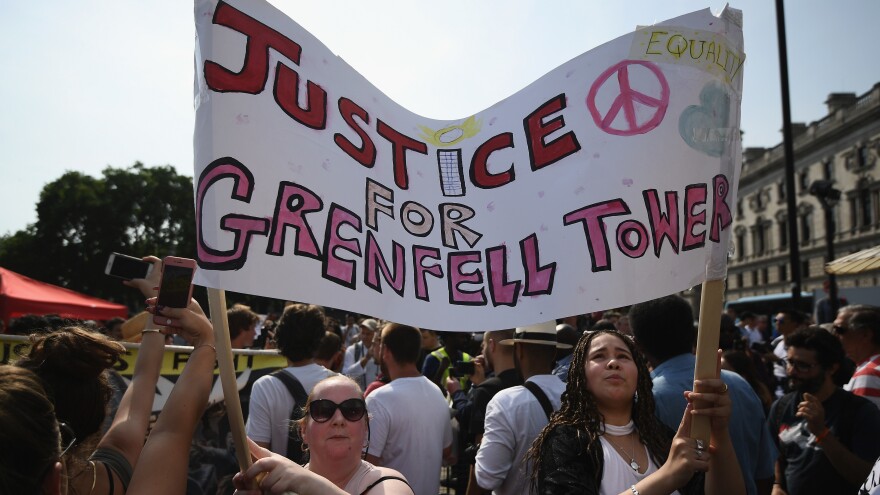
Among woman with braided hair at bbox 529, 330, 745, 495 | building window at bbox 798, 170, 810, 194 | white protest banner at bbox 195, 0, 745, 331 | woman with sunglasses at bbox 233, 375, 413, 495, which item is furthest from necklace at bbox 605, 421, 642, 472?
building window at bbox 798, 170, 810, 194

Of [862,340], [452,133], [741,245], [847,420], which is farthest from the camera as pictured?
[741,245]

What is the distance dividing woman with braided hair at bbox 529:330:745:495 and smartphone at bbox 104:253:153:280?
1.71 metres

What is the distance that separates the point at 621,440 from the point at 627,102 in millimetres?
1406

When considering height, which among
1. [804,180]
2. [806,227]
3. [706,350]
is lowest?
[706,350]

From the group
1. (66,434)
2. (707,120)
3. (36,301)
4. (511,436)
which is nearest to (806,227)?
(36,301)

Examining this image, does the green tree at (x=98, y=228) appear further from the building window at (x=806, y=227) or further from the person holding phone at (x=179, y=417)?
the building window at (x=806, y=227)

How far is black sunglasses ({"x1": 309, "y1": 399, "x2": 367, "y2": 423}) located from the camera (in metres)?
2.50

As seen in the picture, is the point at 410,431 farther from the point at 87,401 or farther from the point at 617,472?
the point at 87,401

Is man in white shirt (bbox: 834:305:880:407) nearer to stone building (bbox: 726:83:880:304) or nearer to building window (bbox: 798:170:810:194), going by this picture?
stone building (bbox: 726:83:880:304)

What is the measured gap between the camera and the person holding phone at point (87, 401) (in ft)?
6.63

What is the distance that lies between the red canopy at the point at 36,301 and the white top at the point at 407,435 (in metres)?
7.17

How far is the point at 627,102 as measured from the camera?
9.10 feet

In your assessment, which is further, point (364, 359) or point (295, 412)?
point (364, 359)

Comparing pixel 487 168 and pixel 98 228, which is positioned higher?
pixel 98 228
